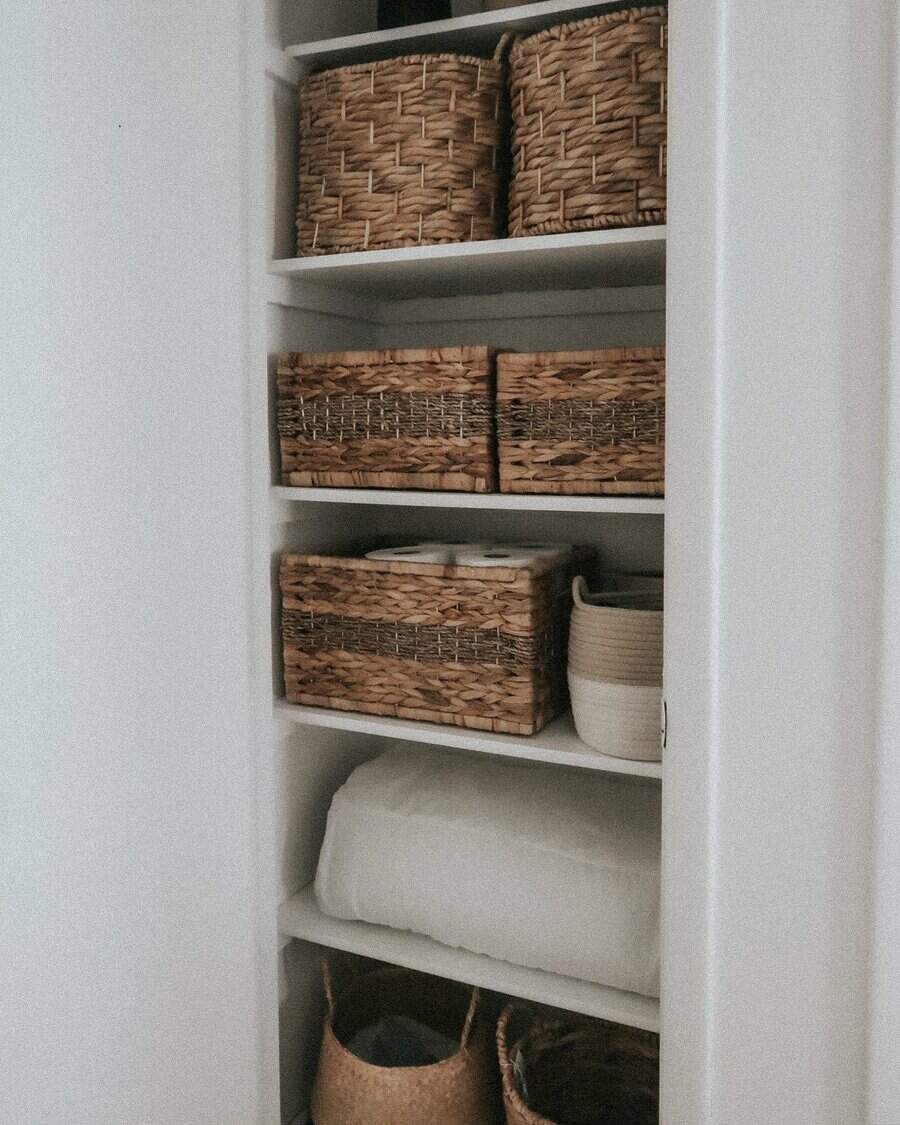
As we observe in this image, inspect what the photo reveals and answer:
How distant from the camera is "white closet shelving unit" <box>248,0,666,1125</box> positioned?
1343mm

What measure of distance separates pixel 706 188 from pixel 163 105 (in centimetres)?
72

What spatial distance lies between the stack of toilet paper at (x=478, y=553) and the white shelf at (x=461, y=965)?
0.58 metres

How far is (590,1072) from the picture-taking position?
161 cm

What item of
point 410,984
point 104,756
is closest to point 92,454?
point 104,756

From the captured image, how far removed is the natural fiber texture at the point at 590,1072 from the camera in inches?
61.7

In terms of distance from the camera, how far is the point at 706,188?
1.09 meters

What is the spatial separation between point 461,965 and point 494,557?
61cm

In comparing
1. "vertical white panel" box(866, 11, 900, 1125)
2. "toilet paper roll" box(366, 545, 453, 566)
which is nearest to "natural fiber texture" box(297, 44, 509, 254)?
"toilet paper roll" box(366, 545, 453, 566)

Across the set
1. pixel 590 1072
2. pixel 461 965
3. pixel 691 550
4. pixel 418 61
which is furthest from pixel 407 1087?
pixel 418 61

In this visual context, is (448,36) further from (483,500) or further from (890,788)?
(890,788)

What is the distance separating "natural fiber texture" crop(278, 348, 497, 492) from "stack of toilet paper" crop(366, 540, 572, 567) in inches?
4.7

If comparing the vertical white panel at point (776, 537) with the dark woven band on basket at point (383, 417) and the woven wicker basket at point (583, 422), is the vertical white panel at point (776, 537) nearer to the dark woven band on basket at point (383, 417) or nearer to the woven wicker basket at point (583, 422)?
the woven wicker basket at point (583, 422)

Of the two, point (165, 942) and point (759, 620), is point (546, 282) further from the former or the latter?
point (165, 942)

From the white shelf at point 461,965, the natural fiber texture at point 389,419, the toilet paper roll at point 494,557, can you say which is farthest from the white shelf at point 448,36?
the white shelf at point 461,965
